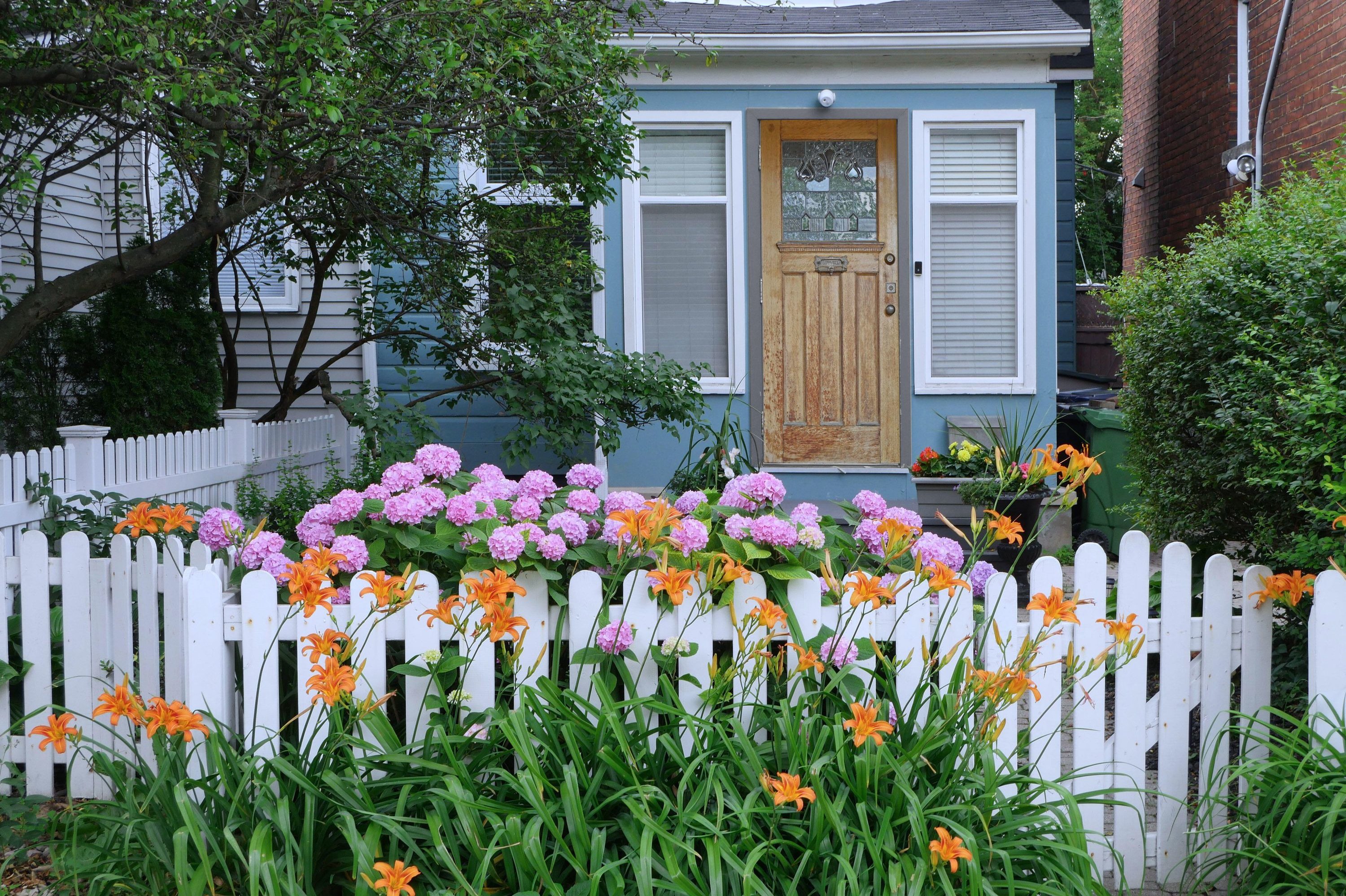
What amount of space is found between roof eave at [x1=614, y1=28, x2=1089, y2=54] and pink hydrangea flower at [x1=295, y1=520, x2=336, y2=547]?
496 centimetres

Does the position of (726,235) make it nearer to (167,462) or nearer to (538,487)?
(167,462)

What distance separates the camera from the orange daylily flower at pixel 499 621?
2229mm

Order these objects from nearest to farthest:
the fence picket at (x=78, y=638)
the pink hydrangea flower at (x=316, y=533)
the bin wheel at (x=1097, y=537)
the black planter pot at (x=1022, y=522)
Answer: the pink hydrangea flower at (x=316, y=533) < the fence picket at (x=78, y=638) < the black planter pot at (x=1022, y=522) < the bin wheel at (x=1097, y=537)

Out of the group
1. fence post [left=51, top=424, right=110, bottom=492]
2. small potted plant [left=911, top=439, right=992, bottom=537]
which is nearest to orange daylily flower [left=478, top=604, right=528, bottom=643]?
fence post [left=51, top=424, right=110, bottom=492]

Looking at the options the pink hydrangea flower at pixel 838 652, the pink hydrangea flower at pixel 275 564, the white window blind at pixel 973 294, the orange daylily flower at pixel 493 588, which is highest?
the white window blind at pixel 973 294

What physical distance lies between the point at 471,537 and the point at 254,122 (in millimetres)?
2380

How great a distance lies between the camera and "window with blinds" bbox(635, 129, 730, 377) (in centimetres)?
733

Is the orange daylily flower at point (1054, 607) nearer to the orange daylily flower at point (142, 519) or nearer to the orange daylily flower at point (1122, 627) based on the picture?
the orange daylily flower at point (1122, 627)

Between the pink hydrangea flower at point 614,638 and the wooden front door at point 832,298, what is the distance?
5015 mm

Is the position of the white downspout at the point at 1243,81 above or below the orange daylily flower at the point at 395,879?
above

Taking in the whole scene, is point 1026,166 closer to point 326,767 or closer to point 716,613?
point 716,613

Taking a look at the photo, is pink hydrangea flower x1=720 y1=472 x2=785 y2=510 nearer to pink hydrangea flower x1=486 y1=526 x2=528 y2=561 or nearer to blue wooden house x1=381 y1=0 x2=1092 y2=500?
pink hydrangea flower x1=486 y1=526 x2=528 y2=561

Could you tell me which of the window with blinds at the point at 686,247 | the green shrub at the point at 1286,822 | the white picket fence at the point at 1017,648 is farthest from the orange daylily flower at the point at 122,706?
the window with blinds at the point at 686,247

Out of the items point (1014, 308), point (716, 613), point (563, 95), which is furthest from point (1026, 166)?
point (716, 613)
